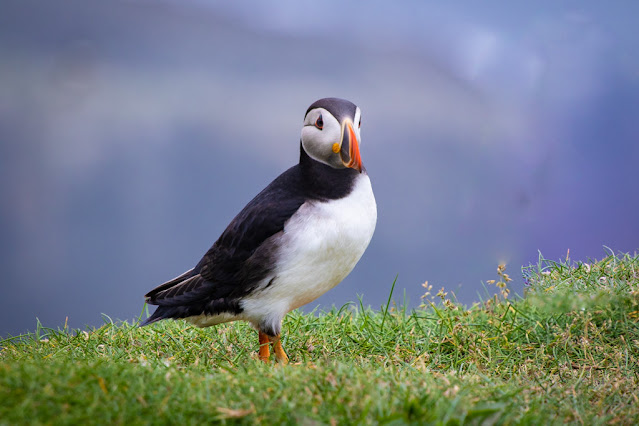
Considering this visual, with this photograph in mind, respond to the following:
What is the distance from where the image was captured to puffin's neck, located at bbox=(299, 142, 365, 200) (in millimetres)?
3920

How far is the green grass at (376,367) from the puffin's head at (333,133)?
1271mm

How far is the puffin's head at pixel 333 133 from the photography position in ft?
12.2

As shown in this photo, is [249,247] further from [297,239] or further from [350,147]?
[350,147]

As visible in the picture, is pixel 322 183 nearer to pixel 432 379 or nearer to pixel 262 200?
pixel 262 200

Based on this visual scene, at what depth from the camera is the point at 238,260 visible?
400 centimetres

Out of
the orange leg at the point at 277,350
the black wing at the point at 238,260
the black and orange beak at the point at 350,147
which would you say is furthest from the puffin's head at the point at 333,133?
the orange leg at the point at 277,350

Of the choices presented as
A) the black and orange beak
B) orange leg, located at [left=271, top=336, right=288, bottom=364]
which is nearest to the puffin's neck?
the black and orange beak

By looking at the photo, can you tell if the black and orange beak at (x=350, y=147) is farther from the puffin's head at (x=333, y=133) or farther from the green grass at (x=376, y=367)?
the green grass at (x=376, y=367)

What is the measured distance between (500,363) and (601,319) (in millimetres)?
869

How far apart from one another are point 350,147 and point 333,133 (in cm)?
16

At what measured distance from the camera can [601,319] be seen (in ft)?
14.4

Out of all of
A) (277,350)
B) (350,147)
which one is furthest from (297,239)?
(277,350)

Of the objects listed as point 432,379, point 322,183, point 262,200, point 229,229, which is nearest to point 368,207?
point 322,183

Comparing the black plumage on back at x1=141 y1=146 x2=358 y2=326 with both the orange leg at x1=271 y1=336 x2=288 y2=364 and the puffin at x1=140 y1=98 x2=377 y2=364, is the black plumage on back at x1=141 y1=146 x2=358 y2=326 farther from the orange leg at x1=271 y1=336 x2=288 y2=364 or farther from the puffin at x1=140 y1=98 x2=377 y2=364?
the orange leg at x1=271 y1=336 x2=288 y2=364
